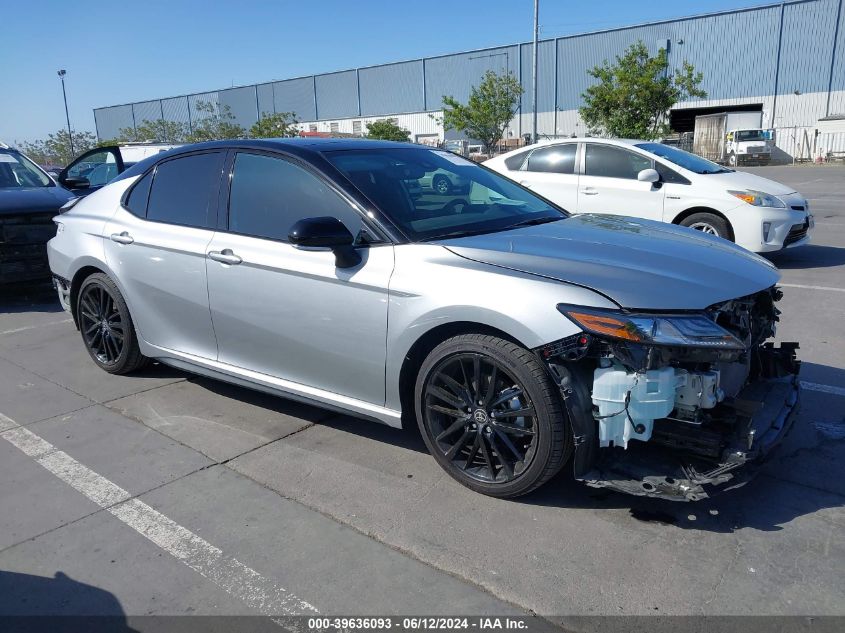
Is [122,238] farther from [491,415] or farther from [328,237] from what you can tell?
[491,415]

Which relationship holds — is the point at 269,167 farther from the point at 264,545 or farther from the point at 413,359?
the point at 264,545

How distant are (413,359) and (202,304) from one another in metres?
1.61

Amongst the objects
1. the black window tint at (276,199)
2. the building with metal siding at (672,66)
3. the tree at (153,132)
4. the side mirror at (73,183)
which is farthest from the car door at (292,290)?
the tree at (153,132)

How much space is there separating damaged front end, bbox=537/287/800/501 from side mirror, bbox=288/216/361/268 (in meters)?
1.17

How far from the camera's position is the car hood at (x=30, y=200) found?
762 cm

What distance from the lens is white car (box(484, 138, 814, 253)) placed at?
336 inches

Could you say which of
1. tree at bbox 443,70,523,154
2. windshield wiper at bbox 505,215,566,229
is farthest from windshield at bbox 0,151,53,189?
tree at bbox 443,70,523,154

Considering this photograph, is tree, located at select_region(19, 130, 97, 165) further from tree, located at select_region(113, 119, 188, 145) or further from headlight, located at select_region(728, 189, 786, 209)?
headlight, located at select_region(728, 189, 786, 209)

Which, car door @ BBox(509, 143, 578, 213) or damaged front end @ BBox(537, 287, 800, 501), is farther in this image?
car door @ BBox(509, 143, 578, 213)

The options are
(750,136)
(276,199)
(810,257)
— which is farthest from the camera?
(750,136)

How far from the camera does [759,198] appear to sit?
8.56 metres

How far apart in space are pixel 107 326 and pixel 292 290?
223 centimetres

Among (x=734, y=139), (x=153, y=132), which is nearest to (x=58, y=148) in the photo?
(x=153, y=132)

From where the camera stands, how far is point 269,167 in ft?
13.4
